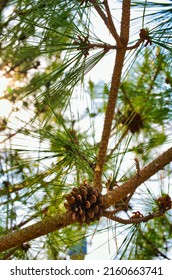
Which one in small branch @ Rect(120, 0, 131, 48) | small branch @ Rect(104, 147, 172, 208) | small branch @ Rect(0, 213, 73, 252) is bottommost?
small branch @ Rect(0, 213, 73, 252)

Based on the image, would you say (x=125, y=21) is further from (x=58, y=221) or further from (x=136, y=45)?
(x=58, y=221)

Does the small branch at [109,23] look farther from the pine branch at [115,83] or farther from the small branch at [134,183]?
the small branch at [134,183]

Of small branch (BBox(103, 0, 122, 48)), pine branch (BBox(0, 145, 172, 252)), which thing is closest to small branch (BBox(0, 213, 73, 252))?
pine branch (BBox(0, 145, 172, 252))

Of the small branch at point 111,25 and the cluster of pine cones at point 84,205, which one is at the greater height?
the small branch at point 111,25

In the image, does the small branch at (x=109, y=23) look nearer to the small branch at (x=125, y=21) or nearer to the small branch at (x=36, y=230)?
the small branch at (x=125, y=21)

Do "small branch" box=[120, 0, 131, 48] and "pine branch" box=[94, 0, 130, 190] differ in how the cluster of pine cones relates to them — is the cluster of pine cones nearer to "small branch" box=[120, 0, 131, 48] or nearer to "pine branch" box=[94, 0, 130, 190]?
"pine branch" box=[94, 0, 130, 190]

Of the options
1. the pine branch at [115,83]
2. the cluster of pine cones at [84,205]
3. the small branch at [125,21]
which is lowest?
the cluster of pine cones at [84,205]

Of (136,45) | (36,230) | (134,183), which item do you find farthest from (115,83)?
(36,230)

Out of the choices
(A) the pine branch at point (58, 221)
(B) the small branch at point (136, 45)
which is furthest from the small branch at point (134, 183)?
(B) the small branch at point (136, 45)
